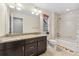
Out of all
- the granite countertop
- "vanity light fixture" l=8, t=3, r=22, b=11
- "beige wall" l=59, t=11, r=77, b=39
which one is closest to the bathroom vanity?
the granite countertop

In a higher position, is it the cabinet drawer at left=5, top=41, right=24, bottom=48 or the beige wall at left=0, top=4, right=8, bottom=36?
the beige wall at left=0, top=4, right=8, bottom=36

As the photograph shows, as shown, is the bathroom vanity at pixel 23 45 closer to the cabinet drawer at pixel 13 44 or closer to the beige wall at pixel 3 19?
the cabinet drawer at pixel 13 44

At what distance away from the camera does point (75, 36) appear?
168 centimetres

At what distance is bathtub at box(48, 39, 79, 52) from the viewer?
1687 mm

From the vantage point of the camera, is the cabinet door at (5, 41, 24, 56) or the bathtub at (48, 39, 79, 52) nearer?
the cabinet door at (5, 41, 24, 56)

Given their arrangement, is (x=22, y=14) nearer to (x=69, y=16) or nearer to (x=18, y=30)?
(x=18, y=30)

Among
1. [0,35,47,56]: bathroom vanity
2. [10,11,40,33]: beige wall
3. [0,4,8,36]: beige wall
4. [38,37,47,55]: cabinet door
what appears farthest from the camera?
[38,37,47,55]: cabinet door

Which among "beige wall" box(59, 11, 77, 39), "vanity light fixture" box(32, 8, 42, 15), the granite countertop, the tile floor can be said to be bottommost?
the tile floor

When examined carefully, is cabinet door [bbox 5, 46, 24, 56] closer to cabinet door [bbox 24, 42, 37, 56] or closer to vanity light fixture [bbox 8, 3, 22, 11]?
cabinet door [bbox 24, 42, 37, 56]

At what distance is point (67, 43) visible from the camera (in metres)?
1.75

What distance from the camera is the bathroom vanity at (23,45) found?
150cm

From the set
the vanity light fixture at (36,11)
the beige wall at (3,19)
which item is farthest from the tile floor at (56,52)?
the beige wall at (3,19)

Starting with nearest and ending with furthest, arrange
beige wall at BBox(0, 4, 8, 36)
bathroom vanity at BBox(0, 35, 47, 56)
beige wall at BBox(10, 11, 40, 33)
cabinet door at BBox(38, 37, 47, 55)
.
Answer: bathroom vanity at BBox(0, 35, 47, 56)
beige wall at BBox(0, 4, 8, 36)
beige wall at BBox(10, 11, 40, 33)
cabinet door at BBox(38, 37, 47, 55)

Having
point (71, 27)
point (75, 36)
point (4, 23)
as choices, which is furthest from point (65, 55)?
point (4, 23)
